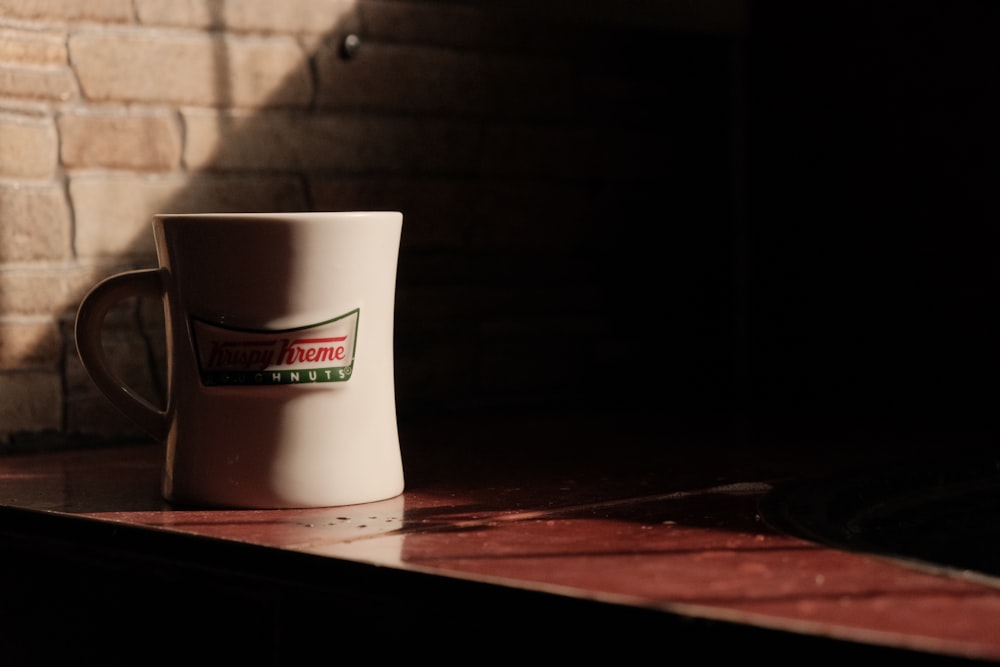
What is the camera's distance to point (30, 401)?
1190 mm

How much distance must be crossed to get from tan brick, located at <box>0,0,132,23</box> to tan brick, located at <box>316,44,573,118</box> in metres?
0.21

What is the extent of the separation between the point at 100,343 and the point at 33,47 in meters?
0.39

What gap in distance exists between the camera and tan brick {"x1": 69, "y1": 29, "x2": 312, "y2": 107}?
1216 millimetres

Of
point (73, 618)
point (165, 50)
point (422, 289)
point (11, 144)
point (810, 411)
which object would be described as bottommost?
point (73, 618)

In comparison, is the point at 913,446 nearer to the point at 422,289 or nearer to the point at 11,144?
the point at 422,289

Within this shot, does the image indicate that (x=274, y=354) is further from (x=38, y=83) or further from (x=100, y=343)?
(x=38, y=83)

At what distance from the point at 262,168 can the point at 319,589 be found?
0.70 m

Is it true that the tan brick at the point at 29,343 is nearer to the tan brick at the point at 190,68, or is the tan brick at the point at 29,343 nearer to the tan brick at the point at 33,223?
the tan brick at the point at 33,223

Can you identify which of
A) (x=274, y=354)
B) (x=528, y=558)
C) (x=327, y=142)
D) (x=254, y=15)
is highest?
(x=254, y=15)

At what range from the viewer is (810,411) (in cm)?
146

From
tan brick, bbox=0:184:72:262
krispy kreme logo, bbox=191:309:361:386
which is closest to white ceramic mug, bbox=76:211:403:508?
krispy kreme logo, bbox=191:309:361:386

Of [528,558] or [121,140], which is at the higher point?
[121,140]

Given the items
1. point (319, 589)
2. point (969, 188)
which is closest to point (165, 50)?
point (319, 589)

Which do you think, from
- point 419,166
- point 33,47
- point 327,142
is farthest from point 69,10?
point 419,166
